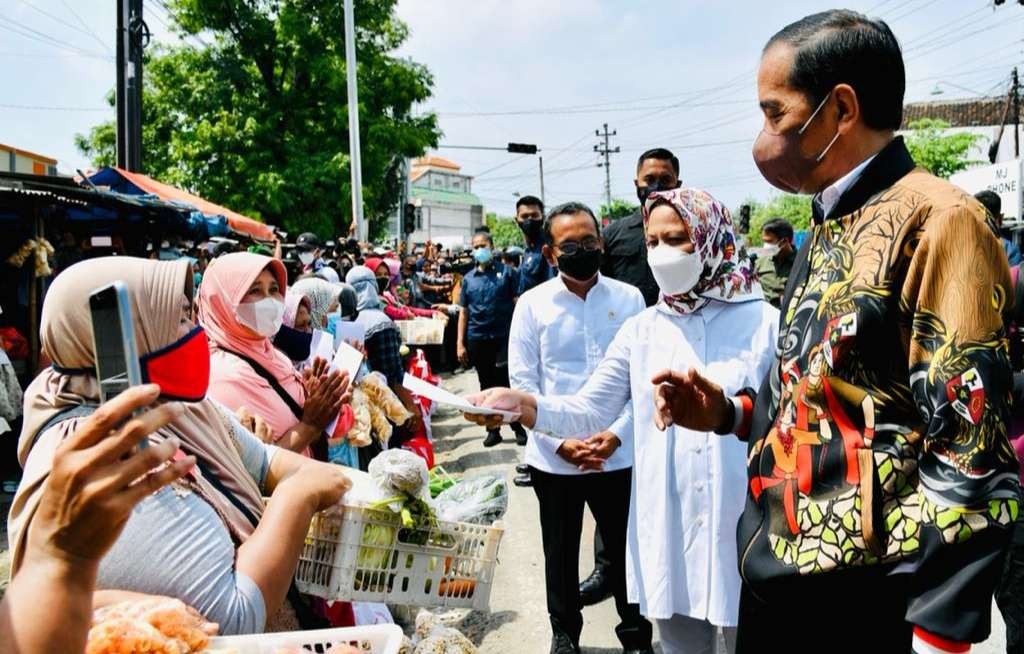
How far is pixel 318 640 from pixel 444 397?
98 cm

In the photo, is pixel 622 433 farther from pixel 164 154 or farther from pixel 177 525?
pixel 164 154

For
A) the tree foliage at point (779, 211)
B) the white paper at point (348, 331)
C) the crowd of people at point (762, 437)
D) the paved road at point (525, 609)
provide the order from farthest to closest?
the tree foliage at point (779, 211)
the white paper at point (348, 331)
the paved road at point (525, 609)
the crowd of people at point (762, 437)

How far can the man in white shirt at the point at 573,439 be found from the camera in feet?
11.6

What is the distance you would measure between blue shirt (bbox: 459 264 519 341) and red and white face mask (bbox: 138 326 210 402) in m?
6.87

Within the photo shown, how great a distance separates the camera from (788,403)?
168cm

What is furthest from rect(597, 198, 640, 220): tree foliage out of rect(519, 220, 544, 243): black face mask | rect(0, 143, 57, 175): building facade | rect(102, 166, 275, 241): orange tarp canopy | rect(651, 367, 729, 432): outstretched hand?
rect(0, 143, 57, 175): building facade


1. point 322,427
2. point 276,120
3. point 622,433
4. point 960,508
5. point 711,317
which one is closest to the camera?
point 960,508

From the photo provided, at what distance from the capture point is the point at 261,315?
3225 millimetres

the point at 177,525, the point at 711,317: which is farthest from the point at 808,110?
the point at 177,525

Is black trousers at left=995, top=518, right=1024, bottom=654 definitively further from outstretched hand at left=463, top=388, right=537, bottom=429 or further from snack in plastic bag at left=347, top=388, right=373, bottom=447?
snack in plastic bag at left=347, top=388, right=373, bottom=447

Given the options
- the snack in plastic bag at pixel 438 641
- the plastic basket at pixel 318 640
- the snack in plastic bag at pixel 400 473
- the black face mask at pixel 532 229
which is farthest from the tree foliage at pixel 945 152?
the plastic basket at pixel 318 640

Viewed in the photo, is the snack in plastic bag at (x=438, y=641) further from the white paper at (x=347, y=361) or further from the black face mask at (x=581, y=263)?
the black face mask at (x=581, y=263)

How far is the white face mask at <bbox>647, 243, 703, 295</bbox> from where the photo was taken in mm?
2721

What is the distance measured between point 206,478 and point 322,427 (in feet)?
4.24
